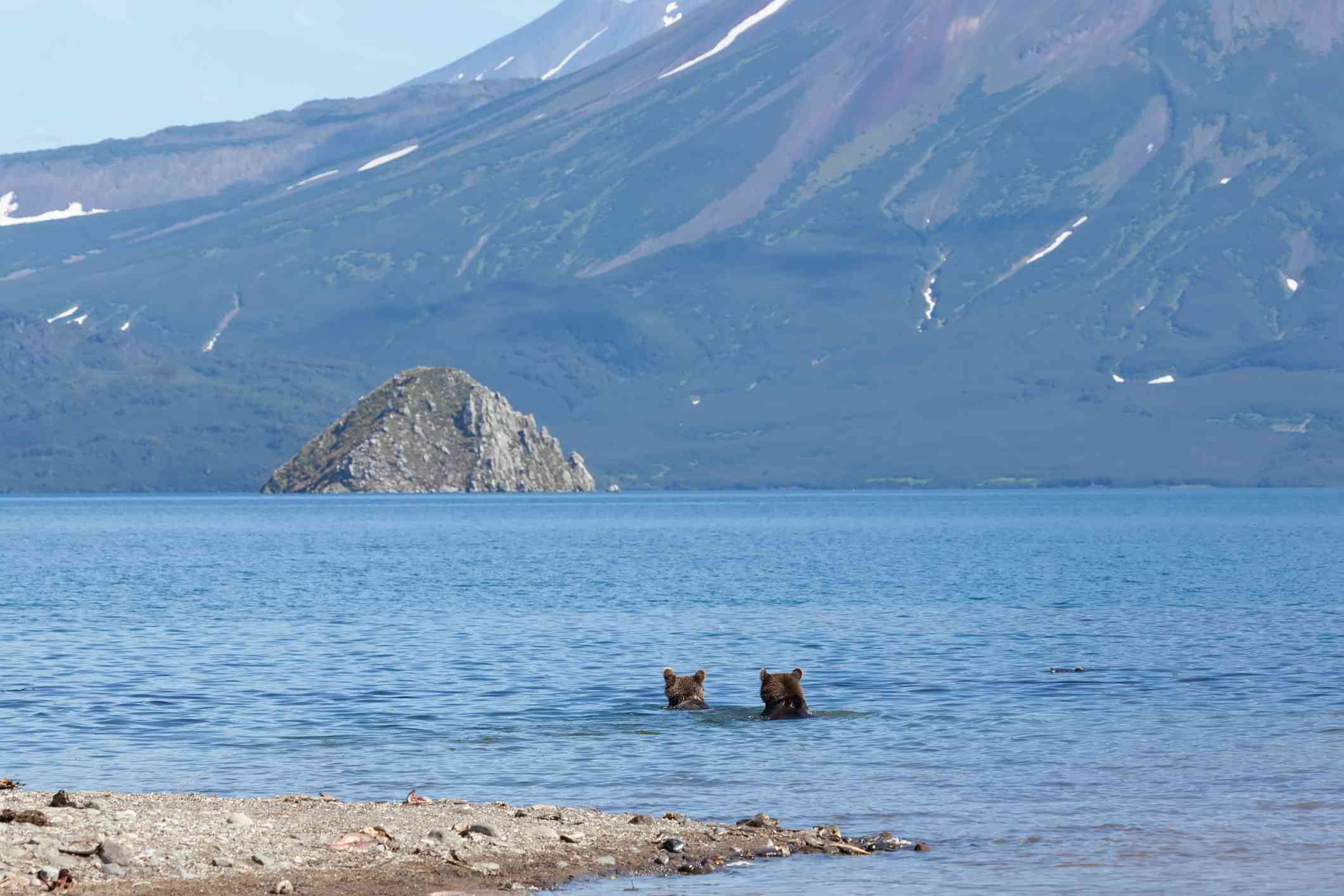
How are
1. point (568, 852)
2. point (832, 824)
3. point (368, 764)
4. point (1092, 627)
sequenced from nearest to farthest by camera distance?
point (568, 852), point (832, 824), point (368, 764), point (1092, 627)

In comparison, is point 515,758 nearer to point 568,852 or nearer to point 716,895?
point 568,852

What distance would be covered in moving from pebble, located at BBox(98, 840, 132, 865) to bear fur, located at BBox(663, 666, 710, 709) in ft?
69.4

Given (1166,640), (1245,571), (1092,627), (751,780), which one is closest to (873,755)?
(751,780)

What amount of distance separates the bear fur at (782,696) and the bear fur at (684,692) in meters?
1.92

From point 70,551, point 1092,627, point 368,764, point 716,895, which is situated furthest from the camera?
point 70,551

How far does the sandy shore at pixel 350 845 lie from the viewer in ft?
86.4

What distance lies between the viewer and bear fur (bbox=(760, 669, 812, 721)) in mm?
45156

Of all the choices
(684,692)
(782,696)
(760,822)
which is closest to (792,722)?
(782,696)

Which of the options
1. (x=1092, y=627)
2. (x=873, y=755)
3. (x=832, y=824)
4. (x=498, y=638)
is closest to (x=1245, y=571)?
(x=1092, y=627)

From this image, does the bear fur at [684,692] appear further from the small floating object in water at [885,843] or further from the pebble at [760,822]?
the small floating object in water at [885,843]

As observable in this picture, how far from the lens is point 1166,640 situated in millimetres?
71500

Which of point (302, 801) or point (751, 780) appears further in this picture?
point (751, 780)

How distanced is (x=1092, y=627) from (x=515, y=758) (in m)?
44.1

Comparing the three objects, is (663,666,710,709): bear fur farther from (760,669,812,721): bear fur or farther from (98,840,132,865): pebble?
(98,840,132,865): pebble
